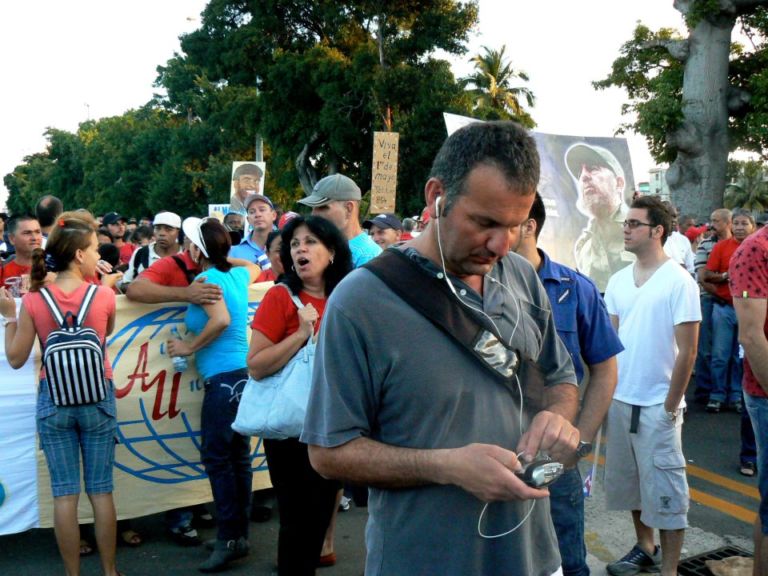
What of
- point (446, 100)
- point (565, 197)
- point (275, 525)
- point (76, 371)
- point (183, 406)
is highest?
point (446, 100)

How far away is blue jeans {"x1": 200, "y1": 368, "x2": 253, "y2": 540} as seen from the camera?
426 centimetres

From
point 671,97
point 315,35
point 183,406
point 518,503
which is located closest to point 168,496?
point 183,406

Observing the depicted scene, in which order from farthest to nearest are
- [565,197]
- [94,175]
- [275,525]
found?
1. [94,175]
2. [565,197]
3. [275,525]

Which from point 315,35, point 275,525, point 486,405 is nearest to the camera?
point 486,405

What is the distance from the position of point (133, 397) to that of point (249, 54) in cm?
2599

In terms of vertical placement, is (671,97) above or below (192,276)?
above

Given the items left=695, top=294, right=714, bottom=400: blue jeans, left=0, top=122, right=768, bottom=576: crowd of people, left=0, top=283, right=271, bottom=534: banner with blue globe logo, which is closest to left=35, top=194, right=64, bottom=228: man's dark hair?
left=0, top=122, right=768, bottom=576: crowd of people

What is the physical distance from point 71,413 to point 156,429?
0.93 meters

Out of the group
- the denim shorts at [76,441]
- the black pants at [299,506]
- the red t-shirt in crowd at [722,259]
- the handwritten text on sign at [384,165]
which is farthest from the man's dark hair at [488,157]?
the handwritten text on sign at [384,165]

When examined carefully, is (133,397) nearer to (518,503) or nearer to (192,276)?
(192,276)

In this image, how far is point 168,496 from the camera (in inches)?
183

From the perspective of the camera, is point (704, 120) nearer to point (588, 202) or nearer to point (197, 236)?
point (588, 202)

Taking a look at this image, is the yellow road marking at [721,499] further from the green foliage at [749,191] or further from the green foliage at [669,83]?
the green foliage at [749,191]

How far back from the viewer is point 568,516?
2.96 metres
